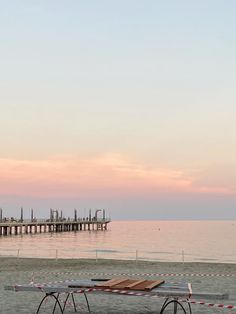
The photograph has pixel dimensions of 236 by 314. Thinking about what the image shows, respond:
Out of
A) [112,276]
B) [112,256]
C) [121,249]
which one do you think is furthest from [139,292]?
[121,249]

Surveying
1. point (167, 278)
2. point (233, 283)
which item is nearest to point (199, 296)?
point (233, 283)

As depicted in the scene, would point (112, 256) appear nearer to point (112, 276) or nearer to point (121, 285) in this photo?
point (112, 276)

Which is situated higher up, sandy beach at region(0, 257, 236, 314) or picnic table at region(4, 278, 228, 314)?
picnic table at region(4, 278, 228, 314)

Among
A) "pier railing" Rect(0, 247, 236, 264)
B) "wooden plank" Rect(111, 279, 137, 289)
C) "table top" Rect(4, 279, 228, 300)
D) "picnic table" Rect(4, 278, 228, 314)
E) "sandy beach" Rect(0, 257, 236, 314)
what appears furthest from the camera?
"pier railing" Rect(0, 247, 236, 264)

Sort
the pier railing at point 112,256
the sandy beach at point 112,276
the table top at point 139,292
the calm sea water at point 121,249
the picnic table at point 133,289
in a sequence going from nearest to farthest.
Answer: the table top at point 139,292 → the picnic table at point 133,289 → the sandy beach at point 112,276 → the pier railing at point 112,256 → the calm sea water at point 121,249

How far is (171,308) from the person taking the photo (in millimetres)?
13234

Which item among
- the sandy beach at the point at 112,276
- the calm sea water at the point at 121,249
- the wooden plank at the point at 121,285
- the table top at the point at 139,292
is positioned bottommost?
the calm sea water at the point at 121,249

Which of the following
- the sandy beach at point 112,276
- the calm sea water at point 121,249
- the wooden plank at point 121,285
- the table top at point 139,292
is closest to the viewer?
the table top at point 139,292

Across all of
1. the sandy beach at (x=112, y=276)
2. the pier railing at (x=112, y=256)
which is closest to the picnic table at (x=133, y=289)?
the sandy beach at (x=112, y=276)

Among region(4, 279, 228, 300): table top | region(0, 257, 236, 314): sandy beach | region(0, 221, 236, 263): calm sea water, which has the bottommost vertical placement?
region(0, 221, 236, 263): calm sea water

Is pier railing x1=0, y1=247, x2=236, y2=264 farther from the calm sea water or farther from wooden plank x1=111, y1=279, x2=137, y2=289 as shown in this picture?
wooden plank x1=111, y1=279, x2=137, y2=289

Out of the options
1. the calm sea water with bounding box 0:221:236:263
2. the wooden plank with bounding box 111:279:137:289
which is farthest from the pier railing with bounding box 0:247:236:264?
the wooden plank with bounding box 111:279:137:289

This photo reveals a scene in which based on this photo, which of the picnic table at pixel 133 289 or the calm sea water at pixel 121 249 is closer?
the picnic table at pixel 133 289

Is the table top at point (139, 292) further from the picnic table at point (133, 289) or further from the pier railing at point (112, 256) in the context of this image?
the pier railing at point (112, 256)
